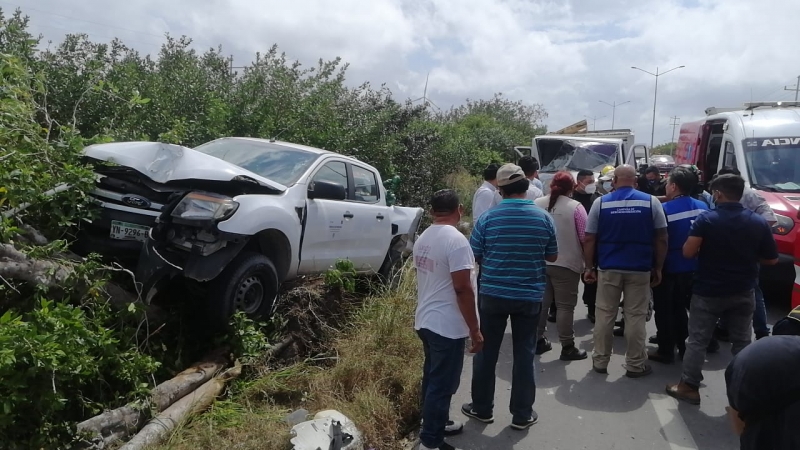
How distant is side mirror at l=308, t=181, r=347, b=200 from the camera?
5.89 metres

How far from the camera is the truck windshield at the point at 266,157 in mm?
6043

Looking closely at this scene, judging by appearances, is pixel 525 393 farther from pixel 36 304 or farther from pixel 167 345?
pixel 36 304

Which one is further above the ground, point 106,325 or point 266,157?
point 266,157

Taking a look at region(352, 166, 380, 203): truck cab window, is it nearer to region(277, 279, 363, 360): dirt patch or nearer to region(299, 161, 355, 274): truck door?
region(299, 161, 355, 274): truck door

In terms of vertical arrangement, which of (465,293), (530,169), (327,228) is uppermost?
(530,169)

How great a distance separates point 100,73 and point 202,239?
16.0ft

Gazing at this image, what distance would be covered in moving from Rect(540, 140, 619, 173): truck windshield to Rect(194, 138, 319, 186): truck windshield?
9.16m

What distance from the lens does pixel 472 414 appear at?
15.4 feet

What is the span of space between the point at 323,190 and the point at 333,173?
74 cm

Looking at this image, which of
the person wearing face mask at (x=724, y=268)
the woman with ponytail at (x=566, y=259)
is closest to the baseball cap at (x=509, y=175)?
the woman with ponytail at (x=566, y=259)

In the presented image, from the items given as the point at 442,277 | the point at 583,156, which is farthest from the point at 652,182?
the point at 442,277

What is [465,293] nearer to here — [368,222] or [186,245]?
[186,245]

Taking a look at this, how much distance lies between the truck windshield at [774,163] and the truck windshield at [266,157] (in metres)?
6.31

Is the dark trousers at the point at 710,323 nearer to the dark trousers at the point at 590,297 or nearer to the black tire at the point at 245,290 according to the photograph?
the dark trousers at the point at 590,297
